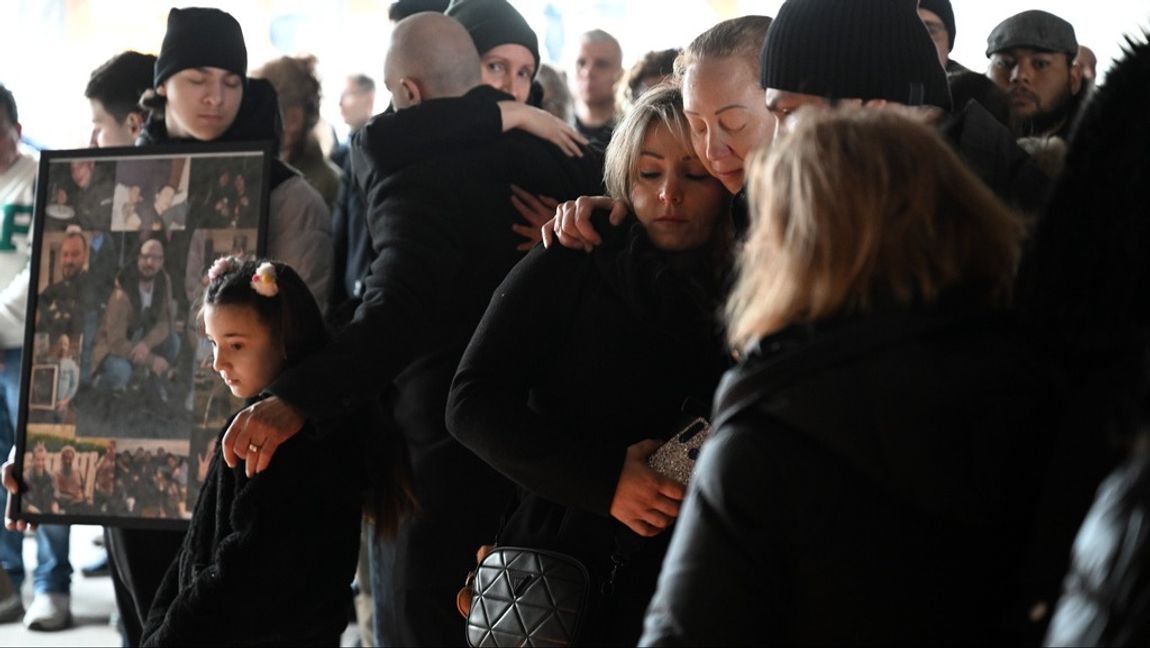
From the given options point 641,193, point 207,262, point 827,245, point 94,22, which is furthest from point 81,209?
point 94,22

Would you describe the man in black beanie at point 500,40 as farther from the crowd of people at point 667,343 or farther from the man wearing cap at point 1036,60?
the man wearing cap at point 1036,60

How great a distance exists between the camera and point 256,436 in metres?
2.75

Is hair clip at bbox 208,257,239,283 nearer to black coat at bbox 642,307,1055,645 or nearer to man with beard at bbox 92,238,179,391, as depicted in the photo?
man with beard at bbox 92,238,179,391

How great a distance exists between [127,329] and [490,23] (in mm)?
1082

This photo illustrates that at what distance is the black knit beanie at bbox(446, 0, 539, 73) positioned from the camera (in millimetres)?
3615

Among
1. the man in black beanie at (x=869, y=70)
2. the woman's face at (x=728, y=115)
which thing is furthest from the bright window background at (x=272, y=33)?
the man in black beanie at (x=869, y=70)

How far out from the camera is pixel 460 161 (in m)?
3.11

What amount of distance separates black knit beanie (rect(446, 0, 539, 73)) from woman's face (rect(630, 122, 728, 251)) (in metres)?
1.44

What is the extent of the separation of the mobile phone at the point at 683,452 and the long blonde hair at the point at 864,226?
0.62 metres

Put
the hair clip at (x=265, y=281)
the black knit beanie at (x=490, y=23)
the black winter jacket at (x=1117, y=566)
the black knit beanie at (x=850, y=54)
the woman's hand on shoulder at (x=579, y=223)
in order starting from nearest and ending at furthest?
1. the black winter jacket at (x=1117, y=566)
2. the black knit beanie at (x=850, y=54)
3. the woman's hand on shoulder at (x=579, y=223)
4. the hair clip at (x=265, y=281)
5. the black knit beanie at (x=490, y=23)

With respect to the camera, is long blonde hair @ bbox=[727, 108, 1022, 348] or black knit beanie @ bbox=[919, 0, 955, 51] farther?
black knit beanie @ bbox=[919, 0, 955, 51]

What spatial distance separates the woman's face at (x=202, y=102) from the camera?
3.64 meters

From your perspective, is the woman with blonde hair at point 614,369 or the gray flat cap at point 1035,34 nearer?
the woman with blonde hair at point 614,369

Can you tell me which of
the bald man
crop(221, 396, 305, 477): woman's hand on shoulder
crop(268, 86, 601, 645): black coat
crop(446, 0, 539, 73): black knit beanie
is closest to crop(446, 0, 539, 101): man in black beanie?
crop(446, 0, 539, 73): black knit beanie
